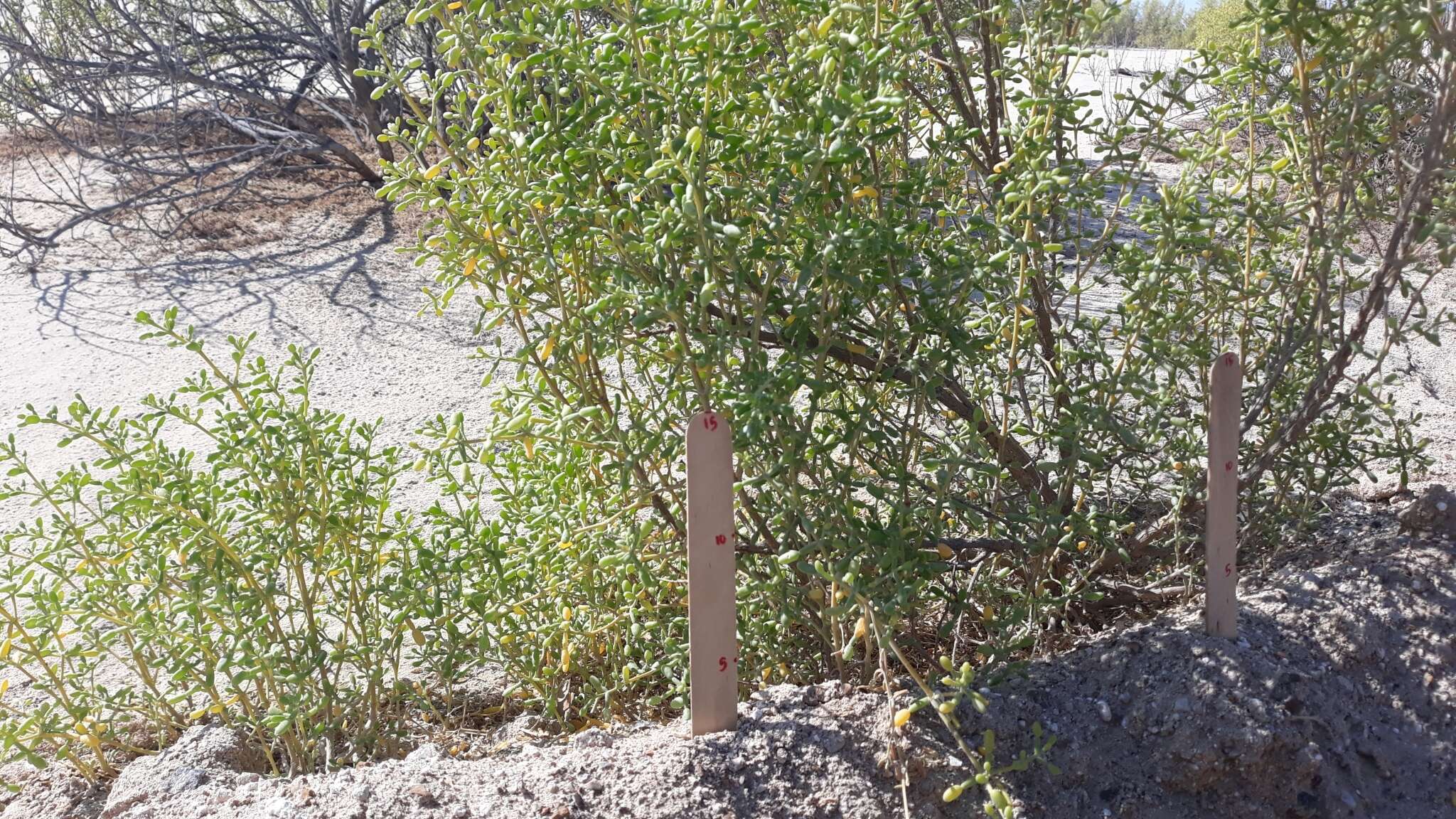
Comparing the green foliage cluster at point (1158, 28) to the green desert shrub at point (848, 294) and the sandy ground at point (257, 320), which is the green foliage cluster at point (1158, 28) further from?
the green desert shrub at point (848, 294)

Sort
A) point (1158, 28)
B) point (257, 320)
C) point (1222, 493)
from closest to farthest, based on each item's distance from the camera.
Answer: point (1222, 493) → point (257, 320) → point (1158, 28)

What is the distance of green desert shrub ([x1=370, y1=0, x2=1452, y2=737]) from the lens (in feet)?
5.92

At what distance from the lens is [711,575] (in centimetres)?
186

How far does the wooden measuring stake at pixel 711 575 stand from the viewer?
1807mm

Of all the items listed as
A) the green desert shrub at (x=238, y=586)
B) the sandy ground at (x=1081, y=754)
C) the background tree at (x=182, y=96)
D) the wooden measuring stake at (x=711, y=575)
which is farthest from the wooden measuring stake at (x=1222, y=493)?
the background tree at (x=182, y=96)

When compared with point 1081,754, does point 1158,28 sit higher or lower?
higher

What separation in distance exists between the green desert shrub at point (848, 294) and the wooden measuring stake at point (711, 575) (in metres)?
0.09

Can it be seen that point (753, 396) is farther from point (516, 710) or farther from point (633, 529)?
point (516, 710)

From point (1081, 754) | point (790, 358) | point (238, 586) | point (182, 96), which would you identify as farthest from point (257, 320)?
point (1081, 754)

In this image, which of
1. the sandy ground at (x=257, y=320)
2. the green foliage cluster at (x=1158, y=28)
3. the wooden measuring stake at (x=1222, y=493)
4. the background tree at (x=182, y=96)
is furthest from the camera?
the green foliage cluster at (x=1158, y=28)

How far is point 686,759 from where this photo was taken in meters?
1.86

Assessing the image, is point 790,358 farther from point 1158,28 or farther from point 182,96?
point 1158,28

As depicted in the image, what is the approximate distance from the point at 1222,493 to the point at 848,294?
2.63 feet

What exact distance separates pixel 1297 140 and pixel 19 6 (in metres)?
7.81
